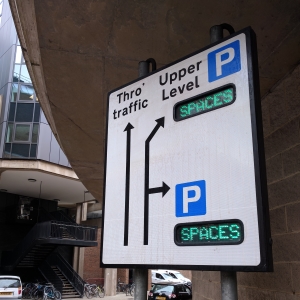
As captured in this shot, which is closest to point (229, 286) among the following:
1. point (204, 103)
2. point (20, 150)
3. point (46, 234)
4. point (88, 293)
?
point (204, 103)

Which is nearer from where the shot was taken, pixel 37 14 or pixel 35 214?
pixel 37 14

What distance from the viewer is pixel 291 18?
131 inches

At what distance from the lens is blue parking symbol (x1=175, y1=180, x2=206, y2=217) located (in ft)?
7.18

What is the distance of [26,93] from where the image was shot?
25922 millimetres

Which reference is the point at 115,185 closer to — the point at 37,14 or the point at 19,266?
the point at 37,14

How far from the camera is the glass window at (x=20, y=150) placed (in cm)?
2386

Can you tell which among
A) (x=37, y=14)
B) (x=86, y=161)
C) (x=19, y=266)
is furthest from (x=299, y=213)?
(x=19, y=266)

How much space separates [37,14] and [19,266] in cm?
2417

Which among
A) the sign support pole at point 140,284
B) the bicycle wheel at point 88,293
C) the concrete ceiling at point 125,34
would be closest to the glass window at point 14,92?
the bicycle wheel at point 88,293

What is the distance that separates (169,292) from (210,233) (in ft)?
58.5

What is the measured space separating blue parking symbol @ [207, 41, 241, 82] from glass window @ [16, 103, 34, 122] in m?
24.2

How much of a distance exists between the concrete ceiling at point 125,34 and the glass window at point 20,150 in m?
19.6

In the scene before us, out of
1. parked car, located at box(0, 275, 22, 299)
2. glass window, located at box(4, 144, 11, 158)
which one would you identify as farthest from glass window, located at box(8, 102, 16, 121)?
parked car, located at box(0, 275, 22, 299)

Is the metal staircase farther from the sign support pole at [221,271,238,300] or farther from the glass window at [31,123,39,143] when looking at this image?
the sign support pole at [221,271,238,300]
